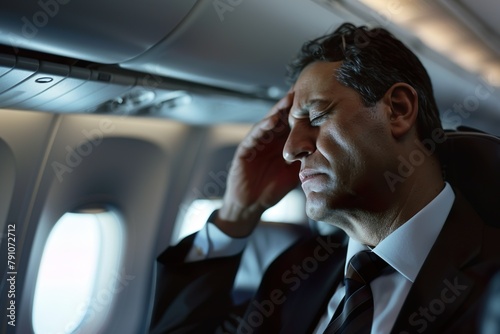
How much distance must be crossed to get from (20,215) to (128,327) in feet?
2.84

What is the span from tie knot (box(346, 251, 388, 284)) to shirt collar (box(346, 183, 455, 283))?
4 cm

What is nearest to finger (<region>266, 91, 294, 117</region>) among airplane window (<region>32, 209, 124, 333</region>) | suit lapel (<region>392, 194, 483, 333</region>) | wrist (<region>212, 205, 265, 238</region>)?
wrist (<region>212, 205, 265, 238</region>)

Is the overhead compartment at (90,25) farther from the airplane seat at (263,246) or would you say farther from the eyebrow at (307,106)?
the airplane seat at (263,246)

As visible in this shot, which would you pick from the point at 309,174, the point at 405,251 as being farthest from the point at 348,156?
the point at 405,251

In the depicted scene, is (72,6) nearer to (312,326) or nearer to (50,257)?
(50,257)

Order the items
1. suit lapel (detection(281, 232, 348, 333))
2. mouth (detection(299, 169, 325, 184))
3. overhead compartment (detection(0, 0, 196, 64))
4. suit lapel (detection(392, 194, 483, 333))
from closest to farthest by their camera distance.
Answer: overhead compartment (detection(0, 0, 196, 64)) < suit lapel (detection(392, 194, 483, 333)) < mouth (detection(299, 169, 325, 184)) < suit lapel (detection(281, 232, 348, 333))

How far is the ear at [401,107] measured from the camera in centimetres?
166

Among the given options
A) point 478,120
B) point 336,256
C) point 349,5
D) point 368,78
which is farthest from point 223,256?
point 478,120

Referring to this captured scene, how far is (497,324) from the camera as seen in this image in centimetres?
126

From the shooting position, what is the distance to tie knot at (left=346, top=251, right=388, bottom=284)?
5.37ft

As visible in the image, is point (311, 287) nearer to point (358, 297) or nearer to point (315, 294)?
point (315, 294)

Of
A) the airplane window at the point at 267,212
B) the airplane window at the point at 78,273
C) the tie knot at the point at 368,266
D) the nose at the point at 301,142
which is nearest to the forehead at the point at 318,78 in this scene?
the nose at the point at 301,142

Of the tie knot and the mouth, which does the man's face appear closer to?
the mouth

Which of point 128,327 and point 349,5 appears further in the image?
point 128,327
